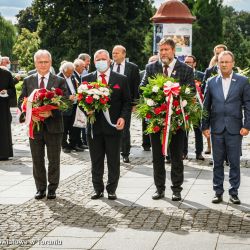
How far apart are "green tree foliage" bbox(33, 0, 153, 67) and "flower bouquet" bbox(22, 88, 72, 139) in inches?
1673

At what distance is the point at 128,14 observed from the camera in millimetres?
56062

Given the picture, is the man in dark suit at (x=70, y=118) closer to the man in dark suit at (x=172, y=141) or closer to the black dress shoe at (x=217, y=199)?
the man in dark suit at (x=172, y=141)

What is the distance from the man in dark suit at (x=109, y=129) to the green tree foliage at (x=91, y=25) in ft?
139

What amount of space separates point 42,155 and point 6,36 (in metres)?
92.0

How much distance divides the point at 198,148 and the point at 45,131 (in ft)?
15.8

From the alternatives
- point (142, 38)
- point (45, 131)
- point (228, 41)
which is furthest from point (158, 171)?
point (228, 41)

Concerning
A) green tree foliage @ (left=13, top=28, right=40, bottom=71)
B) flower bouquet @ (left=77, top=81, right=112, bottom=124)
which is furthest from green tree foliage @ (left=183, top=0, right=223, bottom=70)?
flower bouquet @ (left=77, top=81, right=112, bottom=124)

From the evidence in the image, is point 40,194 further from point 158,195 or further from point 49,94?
point 158,195

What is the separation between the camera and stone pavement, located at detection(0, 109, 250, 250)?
22.5 feet

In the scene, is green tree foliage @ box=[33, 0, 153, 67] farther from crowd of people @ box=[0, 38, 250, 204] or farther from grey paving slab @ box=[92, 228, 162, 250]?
grey paving slab @ box=[92, 228, 162, 250]

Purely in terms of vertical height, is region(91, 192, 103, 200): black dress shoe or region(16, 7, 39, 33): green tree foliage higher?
region(16, 7, 39, 33): green tree foliage

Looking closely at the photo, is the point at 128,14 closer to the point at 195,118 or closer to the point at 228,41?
the point at 228,41

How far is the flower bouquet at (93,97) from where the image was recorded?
9.03m

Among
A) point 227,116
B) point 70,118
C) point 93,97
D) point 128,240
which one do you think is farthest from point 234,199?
point 70,118
